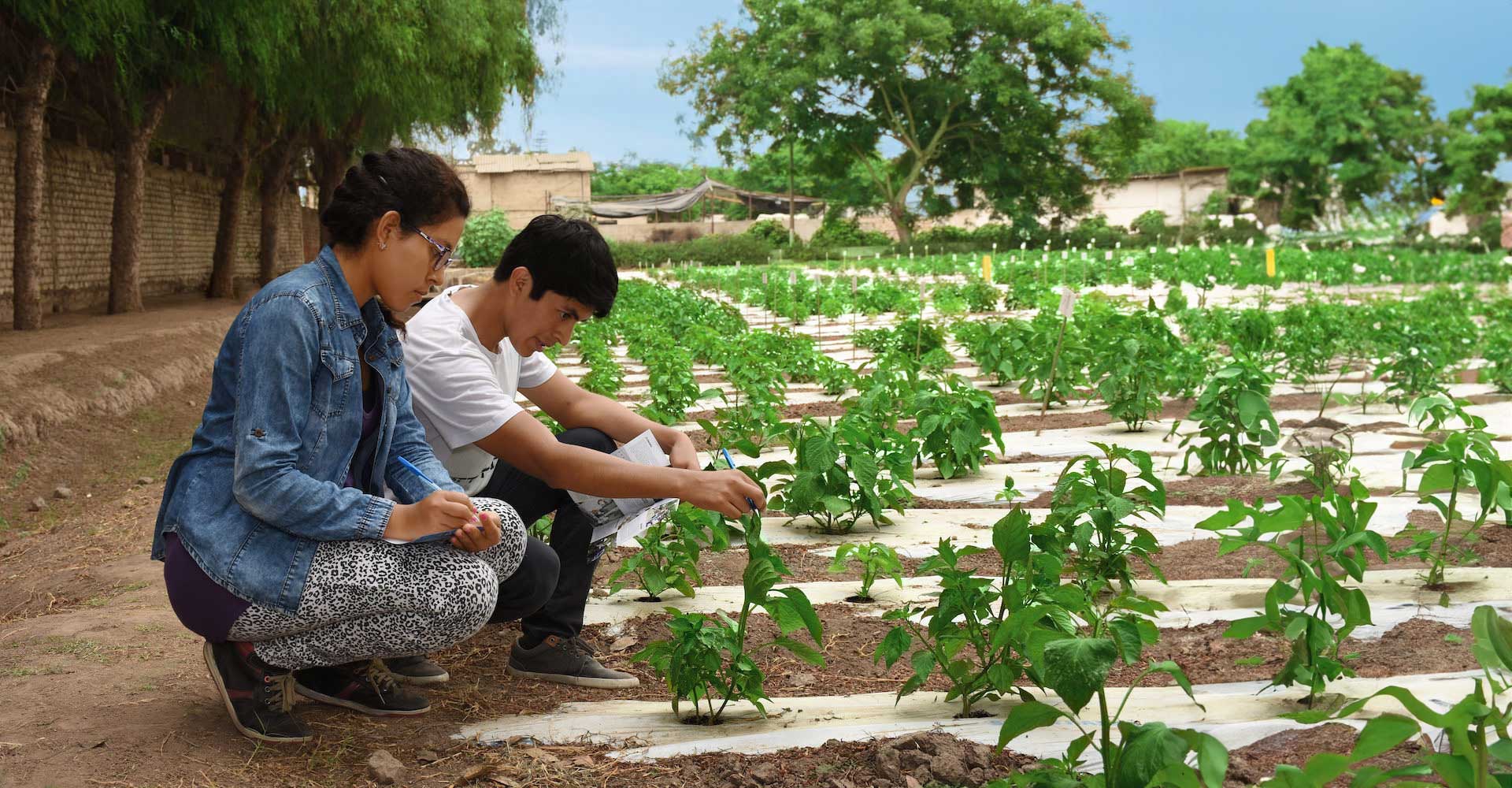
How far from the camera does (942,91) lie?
115 ft

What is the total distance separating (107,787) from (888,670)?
1657 millimetres

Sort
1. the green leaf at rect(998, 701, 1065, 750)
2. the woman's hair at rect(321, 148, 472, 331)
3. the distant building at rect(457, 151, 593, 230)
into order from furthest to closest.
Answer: the distant building at rect(457, 151, 593, 230), the woman's hair at rect(321, 148, 472, 331), the green leaf at rect(998, 701, 1065, 750)

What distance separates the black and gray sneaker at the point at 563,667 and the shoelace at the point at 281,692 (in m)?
0.59

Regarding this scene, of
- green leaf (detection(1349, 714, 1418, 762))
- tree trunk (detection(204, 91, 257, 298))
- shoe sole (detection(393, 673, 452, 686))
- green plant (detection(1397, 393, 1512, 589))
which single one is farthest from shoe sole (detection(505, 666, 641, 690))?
tree trunk (detection(204, 91, 257, 298))

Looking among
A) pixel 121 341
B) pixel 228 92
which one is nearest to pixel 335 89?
pixel 228 92

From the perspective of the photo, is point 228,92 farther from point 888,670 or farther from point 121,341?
point 888,670

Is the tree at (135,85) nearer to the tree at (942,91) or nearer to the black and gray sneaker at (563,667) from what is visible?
the black and gray sneaker at (563,667)

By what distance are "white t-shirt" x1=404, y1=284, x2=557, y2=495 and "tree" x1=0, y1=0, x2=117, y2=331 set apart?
25.5 feet

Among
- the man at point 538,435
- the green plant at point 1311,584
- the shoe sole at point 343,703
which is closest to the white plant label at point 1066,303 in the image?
the man at point 538,435

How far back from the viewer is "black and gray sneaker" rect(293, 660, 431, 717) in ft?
8.55

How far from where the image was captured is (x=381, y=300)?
241cm

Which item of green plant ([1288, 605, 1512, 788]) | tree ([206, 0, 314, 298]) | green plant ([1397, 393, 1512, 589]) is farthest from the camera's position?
tree ([206, 0, 314, 298])

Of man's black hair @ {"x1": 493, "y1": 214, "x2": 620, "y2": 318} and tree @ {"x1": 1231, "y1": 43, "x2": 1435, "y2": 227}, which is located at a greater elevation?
tree @ {"x1": 1231, "y1": 43, "x2": 1435, "y2": 227}

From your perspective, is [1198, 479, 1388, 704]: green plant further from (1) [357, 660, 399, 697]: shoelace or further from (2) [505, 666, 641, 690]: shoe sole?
(1) [357, 660, 399, 697]: shoelace
